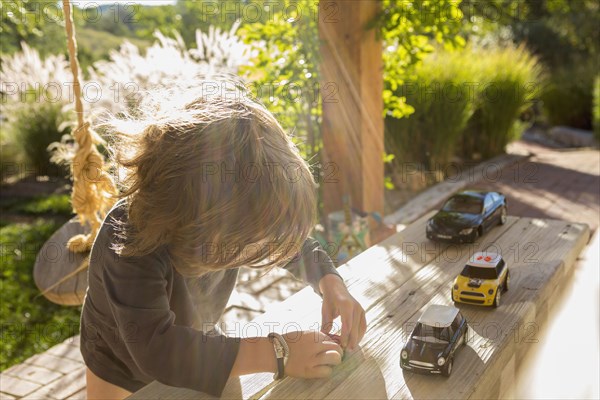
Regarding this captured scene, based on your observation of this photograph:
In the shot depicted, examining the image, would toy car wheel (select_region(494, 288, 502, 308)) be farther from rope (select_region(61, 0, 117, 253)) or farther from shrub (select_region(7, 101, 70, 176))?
shrub (select_region(7, 101, 70, 176))

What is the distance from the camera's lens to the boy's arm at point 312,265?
1.80 metres

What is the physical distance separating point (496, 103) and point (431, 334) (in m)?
6.84

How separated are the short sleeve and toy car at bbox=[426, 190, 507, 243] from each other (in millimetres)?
1173

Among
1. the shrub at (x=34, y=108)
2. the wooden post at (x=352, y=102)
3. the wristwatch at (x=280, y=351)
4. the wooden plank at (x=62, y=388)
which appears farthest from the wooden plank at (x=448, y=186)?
the shrub at (x=34, y=108)

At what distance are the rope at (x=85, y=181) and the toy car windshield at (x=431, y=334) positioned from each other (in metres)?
1.61

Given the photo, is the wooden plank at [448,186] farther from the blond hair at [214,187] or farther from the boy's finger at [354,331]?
the blond hair at [214,187]

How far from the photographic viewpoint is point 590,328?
9.93 feet

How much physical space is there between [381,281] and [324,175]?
2.22 meters

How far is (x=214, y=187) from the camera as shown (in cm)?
134

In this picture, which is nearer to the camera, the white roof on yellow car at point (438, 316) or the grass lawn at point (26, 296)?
the white roof on yellow car at point (438, 316)

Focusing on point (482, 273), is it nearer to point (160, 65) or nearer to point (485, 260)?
point (485, 260)

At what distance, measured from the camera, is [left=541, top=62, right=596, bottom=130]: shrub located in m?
12.5

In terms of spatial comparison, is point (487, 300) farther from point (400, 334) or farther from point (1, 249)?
point (1, 249)

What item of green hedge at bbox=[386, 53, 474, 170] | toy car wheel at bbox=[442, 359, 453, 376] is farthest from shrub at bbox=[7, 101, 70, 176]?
toy car wheel at bbox=[442, 359, 453, 376]
